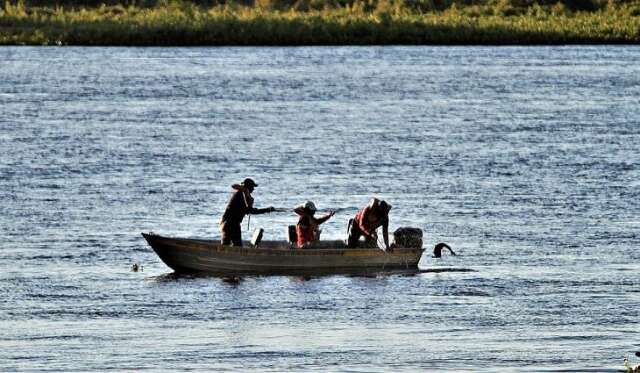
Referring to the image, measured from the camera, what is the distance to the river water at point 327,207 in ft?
86.9

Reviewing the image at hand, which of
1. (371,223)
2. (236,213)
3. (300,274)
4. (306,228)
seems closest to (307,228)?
(306,228)

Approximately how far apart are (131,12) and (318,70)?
929 inches

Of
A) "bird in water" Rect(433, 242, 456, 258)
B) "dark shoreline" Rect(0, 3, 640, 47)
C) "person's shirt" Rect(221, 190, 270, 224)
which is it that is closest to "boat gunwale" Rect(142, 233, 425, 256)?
"person's shirt" Rect(221, 190, 270, 224)

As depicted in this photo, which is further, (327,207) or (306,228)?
(327,207)

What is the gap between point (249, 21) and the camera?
4058 inches

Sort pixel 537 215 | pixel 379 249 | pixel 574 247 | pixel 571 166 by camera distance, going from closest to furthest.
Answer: pixel 379 249
pixel 574 247
pixel 537 215
pixel 571 166

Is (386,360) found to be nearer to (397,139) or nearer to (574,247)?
(574,247)

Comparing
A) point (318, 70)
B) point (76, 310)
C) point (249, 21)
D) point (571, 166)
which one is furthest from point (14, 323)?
point (249, 21)

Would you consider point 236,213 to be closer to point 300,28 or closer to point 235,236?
point 235,236

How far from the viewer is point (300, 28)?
101562 millimetres

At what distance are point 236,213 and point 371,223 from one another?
2.43 metres

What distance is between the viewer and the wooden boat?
32.3m

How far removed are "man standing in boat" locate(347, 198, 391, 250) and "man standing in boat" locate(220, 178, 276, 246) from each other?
5.42ft

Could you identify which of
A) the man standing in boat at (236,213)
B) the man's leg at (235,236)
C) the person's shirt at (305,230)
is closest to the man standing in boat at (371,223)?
the person's shirt at (305,230)
